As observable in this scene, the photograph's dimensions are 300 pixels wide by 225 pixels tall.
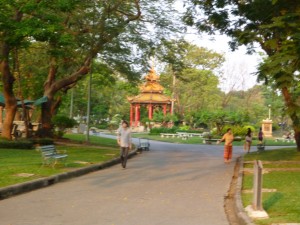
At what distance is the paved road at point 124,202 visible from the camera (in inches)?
323

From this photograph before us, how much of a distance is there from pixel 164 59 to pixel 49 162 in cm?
1514

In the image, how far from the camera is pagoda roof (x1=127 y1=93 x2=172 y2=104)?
228 feet

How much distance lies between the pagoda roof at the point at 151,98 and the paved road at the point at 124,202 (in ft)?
177

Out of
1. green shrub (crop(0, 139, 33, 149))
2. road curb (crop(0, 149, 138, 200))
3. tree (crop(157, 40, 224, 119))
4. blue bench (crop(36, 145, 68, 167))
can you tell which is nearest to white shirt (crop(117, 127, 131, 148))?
road curb (crop(0, 149, 138, 200))

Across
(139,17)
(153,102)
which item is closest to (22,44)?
(139,17)

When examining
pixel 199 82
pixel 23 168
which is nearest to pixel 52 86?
pixel 23 168

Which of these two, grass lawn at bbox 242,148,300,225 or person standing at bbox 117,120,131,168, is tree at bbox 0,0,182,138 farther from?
grass lawn at bbox 242,148,300,225

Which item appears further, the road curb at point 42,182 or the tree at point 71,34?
the tree at point 71,34

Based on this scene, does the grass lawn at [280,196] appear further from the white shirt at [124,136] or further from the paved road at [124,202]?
the white shirt at [124,136]

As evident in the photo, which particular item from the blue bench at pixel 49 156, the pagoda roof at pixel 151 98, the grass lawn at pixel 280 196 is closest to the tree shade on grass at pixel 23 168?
the blue bench at pixel 49 156

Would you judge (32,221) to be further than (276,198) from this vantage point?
No

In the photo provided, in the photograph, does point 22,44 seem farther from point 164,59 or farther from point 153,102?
point 153,102

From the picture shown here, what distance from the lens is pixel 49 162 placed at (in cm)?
1585

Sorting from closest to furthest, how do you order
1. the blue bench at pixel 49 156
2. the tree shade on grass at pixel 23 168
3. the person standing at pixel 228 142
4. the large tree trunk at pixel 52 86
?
the tree shade on grass at pixel 23 168 → the blue bench at pixel 49 156 → the person standing at pixel 228 142 → the large tree trunk at pixel 52 86
